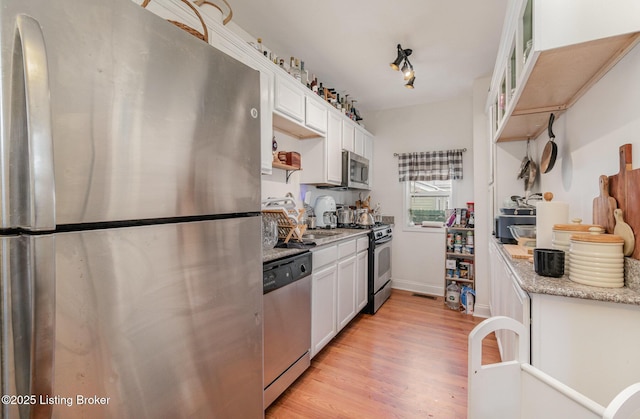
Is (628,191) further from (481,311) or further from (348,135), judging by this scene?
(348,135)

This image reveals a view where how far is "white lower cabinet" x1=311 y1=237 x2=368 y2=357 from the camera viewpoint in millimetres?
2070

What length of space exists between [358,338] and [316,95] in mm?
2273

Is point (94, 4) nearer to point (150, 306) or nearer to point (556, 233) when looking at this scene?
point (150, 306)

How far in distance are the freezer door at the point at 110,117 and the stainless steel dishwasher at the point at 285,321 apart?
2.44ft

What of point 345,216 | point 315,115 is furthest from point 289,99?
point 345,216

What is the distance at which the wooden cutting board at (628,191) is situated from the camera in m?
1.08

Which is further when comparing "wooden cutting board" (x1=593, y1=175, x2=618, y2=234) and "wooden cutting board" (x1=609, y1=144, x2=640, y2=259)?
"wooden cutting board" (x1=593, y1=175, x2=618, y2=234)

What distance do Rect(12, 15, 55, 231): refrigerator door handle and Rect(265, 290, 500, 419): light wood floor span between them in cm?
160

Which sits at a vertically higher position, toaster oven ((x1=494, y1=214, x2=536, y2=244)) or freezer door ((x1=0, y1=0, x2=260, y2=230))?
freezer door ((x1=0, y1=0, x2=260, y2=230))

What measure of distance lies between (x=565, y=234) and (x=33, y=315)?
184cm

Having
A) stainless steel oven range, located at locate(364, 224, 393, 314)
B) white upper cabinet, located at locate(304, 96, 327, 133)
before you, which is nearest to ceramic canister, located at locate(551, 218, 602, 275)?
stainless steel oven range, located at locate(364, 224, 393, 314)

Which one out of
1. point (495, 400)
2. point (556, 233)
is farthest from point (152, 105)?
point (556, 233)

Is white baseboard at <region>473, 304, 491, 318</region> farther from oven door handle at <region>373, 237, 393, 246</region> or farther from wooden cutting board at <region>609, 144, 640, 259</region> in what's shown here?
wooden cutting board at <region>609, 144, 640, 259</region>

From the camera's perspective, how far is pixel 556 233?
1329 mm
